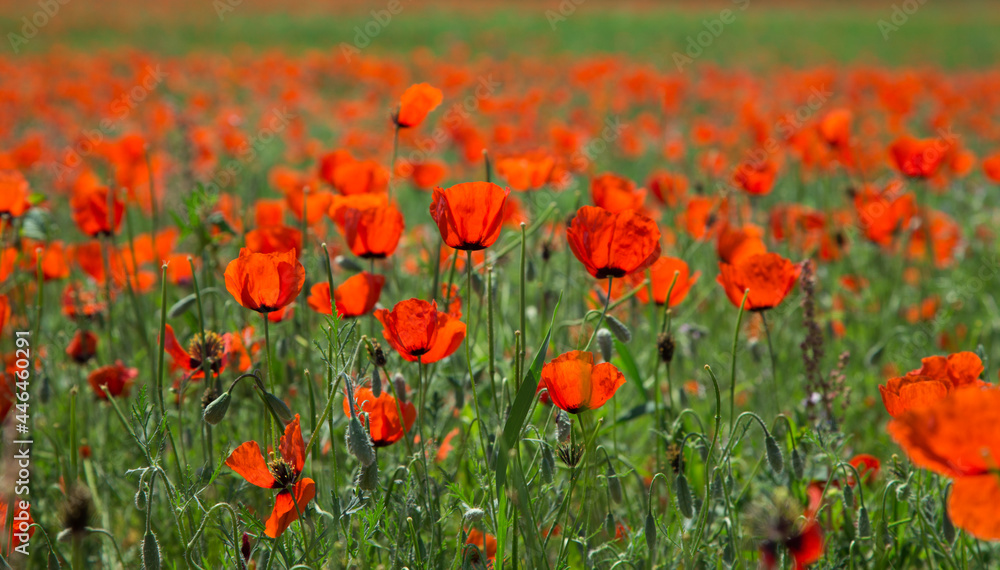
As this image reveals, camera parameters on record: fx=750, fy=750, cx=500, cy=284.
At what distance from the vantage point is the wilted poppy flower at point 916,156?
9.23 ft

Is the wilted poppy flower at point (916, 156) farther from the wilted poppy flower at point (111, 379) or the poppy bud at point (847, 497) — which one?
the wilted poppy flower at point (111, 379)

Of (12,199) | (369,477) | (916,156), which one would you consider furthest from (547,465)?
(916,156)

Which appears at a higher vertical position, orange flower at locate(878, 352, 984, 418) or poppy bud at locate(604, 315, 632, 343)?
poppy bud at locate(604, 315, 632, 343)

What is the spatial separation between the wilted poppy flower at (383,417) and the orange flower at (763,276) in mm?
817

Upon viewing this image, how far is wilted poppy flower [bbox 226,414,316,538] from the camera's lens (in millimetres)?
1407

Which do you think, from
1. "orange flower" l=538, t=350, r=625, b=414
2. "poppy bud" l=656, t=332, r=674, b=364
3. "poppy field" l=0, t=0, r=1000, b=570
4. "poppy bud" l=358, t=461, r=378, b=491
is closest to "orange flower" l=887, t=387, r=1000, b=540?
"poppy field" l=0, t=0, r=1000, b=570

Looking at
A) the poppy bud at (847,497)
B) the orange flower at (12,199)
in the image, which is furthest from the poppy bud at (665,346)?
the orange flower at (12,199)

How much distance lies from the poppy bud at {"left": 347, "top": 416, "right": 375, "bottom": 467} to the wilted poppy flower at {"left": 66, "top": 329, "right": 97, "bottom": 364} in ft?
4.64

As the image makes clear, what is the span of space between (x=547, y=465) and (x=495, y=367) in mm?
503

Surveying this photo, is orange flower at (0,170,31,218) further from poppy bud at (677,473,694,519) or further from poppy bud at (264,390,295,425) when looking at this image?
poppy bud at (677,473,694,519)

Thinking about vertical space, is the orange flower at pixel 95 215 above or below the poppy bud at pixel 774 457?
above

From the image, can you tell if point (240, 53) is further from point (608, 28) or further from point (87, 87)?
point (608, 28)

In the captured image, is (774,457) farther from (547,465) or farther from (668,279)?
(668,279)

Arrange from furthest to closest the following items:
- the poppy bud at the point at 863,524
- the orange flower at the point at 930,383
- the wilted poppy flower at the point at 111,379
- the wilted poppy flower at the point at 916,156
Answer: the wilted poppy flower at the point at 916,156 < the wilted poppy flower at the point at 111,379 < the poppy bud at the point at 863,524 < the orange flower at the point at 930,383
